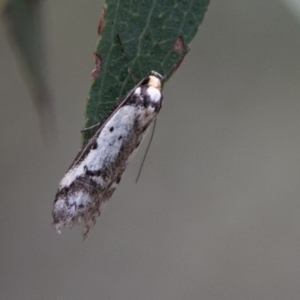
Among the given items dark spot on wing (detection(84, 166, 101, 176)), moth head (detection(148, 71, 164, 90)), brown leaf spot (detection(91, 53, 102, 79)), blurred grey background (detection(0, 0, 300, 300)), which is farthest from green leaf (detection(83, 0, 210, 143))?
blurred grey background (detection(0, 0, 300, 300))

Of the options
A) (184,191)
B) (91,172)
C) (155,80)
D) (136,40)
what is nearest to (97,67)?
(136,40)

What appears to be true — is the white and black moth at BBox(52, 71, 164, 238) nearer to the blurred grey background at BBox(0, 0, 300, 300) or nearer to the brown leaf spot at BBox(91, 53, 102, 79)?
the brown leaf spot at BBox(91, 53, 102, 79)

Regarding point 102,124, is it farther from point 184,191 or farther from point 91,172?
point 184,191

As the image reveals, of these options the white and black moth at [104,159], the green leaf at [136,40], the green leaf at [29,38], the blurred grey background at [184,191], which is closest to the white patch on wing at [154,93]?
the white and black moth at [104,159]

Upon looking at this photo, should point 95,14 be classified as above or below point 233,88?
above

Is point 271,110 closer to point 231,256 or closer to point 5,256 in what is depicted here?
point 231,256

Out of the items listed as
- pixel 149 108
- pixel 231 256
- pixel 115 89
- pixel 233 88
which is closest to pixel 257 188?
pixel 231 256

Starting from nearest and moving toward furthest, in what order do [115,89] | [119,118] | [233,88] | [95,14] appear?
[115,89] → [119,118] → [95,14] → [233,88]
